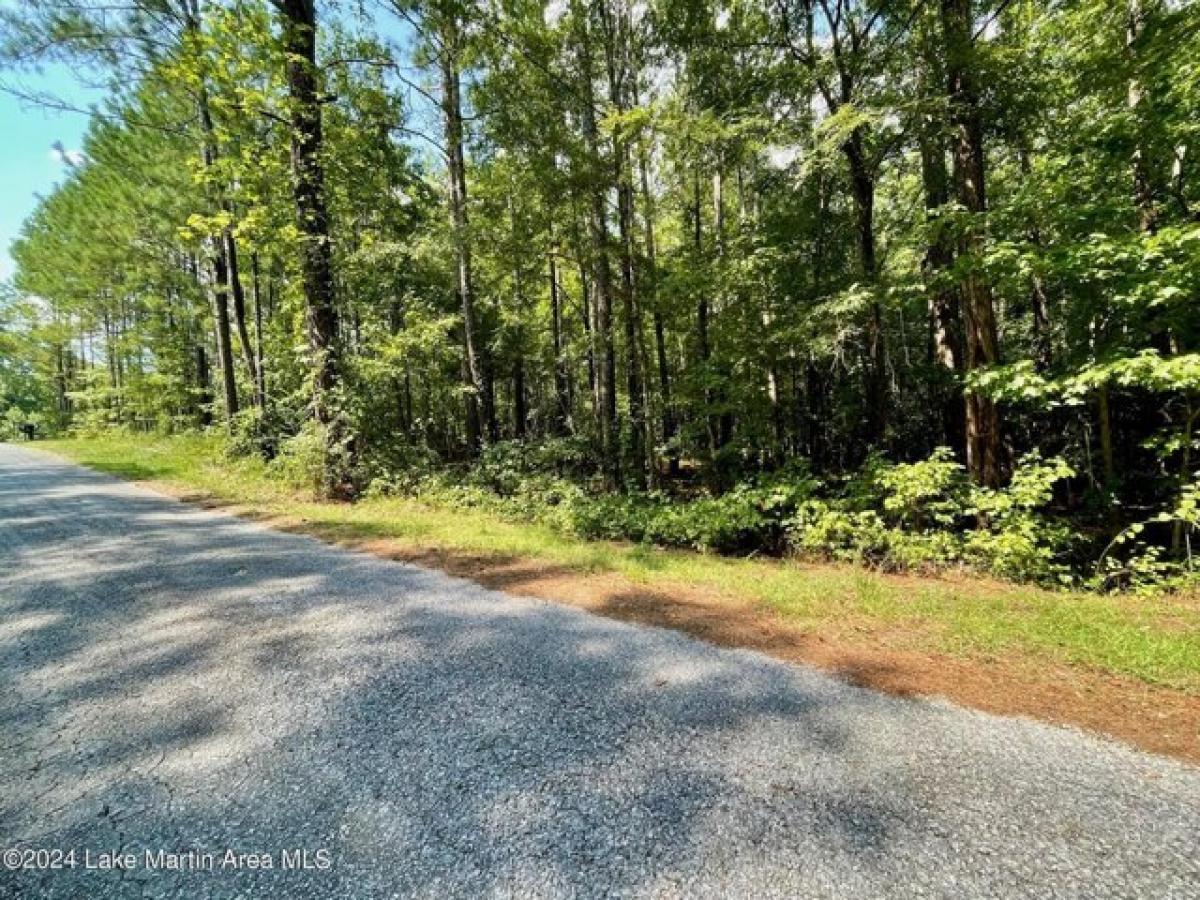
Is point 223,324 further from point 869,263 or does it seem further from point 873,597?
point 873,597

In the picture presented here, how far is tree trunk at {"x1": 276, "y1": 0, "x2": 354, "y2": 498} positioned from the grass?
100 cm

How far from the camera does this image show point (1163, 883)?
5.33ft

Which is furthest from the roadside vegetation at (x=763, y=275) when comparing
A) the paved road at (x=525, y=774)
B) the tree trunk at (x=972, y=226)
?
the paved road at (x=525, y=774)

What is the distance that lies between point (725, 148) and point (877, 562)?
21.6ft

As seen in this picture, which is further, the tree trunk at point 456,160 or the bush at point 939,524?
the tree trunk at point 456,160

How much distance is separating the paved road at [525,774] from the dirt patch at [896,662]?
220 mm

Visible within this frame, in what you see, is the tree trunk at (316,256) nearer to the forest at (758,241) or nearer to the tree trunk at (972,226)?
the forest at (758,241)

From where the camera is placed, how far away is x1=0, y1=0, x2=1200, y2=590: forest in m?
6.02

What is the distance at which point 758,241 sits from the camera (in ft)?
30.3

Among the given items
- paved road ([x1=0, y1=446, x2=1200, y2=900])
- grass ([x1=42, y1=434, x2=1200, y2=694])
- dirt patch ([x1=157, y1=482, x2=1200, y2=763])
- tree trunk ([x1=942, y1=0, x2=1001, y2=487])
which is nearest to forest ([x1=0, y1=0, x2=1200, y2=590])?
tree trunk ([x1=942, y1=0, x2=1001, y2=487])

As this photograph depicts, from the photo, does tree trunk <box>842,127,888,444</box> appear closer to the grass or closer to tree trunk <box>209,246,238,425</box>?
the grass

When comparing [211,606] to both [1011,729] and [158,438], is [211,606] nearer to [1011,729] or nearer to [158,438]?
[1011,729]

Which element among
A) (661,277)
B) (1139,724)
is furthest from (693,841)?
(661,277)

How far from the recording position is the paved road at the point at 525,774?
168cm
